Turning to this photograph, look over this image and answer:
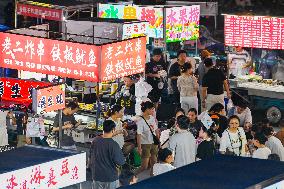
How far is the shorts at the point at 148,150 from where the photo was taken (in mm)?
20219

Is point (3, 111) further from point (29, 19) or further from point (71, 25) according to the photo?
point (29, 19)

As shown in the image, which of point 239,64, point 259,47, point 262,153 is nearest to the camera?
point 262,153

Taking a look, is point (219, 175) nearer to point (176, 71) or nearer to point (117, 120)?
point (117, 120)

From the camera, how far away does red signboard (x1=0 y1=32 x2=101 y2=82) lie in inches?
793

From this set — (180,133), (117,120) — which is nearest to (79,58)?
(117,120)

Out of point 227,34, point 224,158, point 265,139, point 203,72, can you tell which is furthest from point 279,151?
point 227,34

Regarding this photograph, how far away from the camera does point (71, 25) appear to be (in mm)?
24781

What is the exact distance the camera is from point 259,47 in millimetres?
25859

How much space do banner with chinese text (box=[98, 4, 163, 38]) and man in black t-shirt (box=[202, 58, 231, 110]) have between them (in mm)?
3745

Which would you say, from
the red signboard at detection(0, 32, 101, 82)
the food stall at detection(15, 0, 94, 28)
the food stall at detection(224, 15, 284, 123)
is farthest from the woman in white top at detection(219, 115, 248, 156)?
the food stall at detection(15, 0, 94, 28)

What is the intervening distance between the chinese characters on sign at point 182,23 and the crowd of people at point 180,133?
1562mm

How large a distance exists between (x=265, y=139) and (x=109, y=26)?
24.6 feet

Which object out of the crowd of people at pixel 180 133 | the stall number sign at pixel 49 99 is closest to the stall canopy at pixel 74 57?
the crowd of people at pixel 180 133

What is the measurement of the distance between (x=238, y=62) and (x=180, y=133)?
885 centimetres
